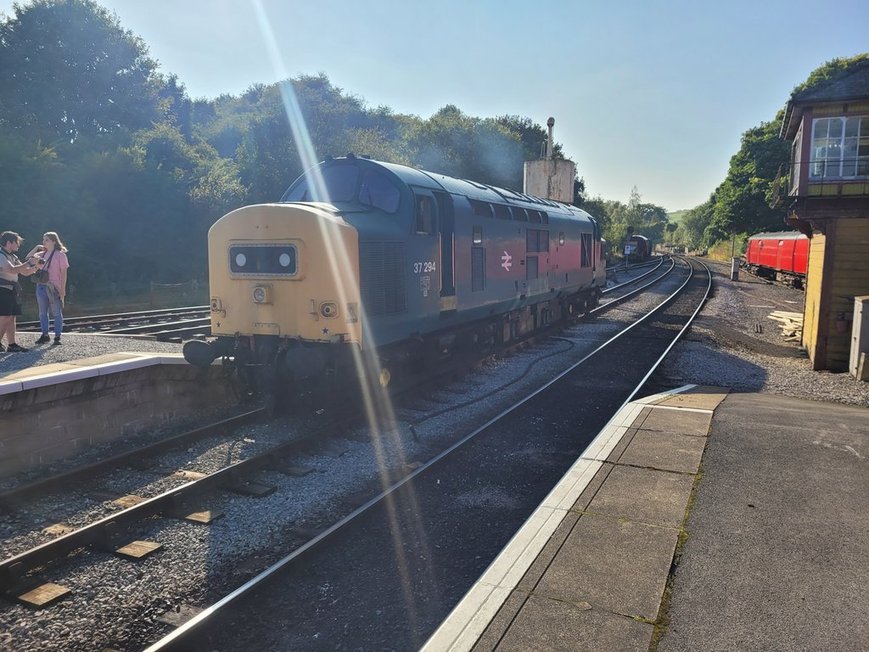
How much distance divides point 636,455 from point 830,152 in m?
12.2

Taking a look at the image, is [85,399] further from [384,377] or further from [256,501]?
[384,377]

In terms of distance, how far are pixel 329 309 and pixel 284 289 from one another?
2.52 ft

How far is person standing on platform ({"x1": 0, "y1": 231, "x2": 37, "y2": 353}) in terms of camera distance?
9.36 m

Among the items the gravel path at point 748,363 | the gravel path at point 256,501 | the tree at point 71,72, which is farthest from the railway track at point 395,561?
the tree at point 71,72

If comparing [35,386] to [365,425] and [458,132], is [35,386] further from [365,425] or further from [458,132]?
[458,132]

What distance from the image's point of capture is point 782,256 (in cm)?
3406

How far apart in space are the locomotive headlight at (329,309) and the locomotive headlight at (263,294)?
86cm

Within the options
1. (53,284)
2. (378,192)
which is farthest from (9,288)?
(378,192)

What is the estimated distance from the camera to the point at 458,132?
151 ft

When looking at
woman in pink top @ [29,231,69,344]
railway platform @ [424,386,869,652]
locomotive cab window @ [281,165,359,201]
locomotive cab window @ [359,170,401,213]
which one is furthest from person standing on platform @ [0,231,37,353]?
railway platform @ [424,386,869,652]

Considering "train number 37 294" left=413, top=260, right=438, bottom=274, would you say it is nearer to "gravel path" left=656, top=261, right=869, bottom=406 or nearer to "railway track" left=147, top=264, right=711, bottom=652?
"railway track" left=147, top=264, right=711, bottom=652

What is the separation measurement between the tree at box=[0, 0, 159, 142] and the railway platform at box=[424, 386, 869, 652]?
128 feet

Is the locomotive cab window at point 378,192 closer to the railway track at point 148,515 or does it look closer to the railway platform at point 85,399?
the railway track at point 148,515

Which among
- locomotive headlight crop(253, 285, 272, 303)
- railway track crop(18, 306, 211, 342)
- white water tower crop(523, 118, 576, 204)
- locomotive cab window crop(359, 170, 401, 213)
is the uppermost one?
white water tower crop(523, 118, 576, 204)
